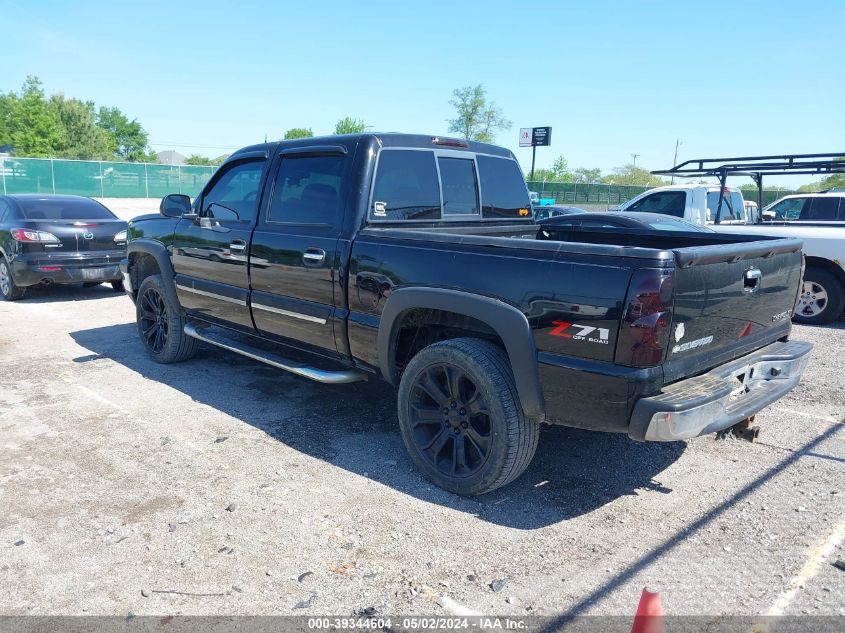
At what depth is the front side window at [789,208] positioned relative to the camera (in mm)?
11180

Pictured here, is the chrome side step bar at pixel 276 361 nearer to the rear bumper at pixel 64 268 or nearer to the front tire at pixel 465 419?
the front tire at pixel 465 419

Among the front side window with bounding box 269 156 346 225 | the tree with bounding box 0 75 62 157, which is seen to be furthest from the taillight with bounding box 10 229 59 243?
the tree with bounding box 0 75 62 157

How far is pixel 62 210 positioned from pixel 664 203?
1031 centimetres

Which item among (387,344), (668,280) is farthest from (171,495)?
(668,280)

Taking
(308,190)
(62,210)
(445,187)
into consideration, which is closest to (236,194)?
(308,190)

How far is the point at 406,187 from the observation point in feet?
14.4

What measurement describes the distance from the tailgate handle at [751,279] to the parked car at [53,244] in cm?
866

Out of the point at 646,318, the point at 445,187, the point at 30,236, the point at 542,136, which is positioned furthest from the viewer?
the point at 542,136

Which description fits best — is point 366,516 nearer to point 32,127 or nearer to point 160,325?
point 160,325

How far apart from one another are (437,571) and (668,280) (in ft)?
5.46

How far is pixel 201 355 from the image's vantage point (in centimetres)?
651

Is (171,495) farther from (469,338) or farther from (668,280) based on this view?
(668,280)

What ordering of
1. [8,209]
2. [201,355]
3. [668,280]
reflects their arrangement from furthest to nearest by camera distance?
[8,209] → [201,355] → [668,280]

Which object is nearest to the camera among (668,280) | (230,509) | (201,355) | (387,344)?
(668,280)
